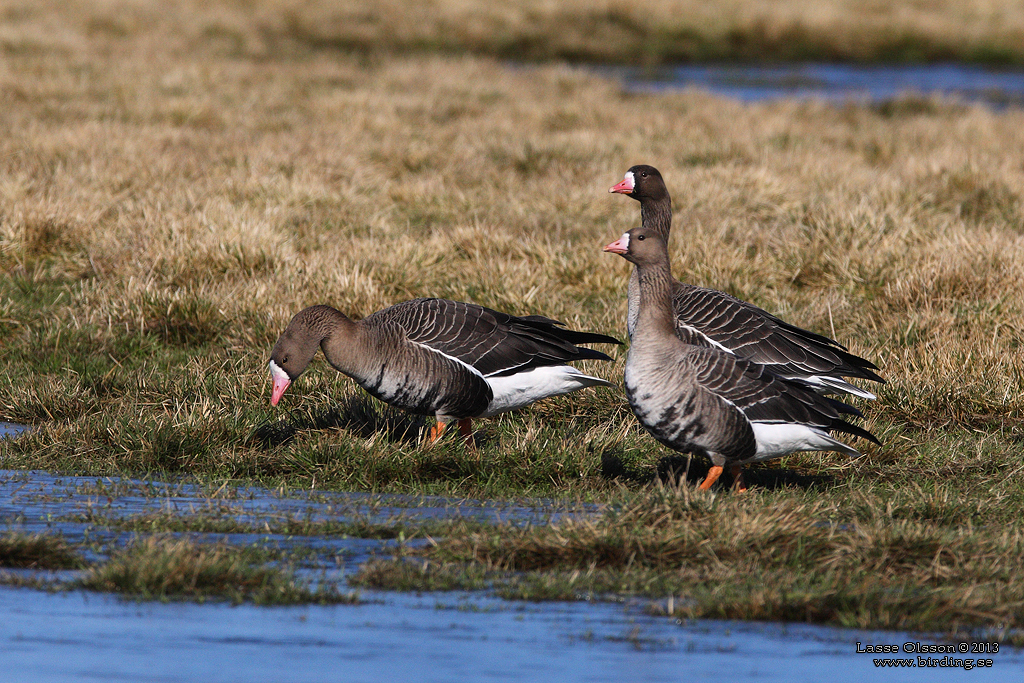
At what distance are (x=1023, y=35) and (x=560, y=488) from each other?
40603 mm

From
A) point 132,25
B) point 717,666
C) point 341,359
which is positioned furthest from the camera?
point 132,25

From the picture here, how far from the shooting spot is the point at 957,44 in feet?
136

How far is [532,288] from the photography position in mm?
10336

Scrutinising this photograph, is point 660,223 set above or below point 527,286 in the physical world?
above

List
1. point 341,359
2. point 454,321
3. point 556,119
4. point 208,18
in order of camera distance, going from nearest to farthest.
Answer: point 341,359, point 454,321, point 556,119, point 208,18

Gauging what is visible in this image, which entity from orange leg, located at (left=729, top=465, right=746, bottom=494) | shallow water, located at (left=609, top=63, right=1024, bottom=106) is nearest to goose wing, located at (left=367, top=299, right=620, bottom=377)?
orange leg, located at (left=729, top=465, right=746, bottom=494)

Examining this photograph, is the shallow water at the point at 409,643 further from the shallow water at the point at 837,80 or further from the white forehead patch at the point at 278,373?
the shallow water at the point at 837,80

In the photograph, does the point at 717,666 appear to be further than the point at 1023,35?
No

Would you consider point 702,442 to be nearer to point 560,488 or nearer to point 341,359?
point 560,488

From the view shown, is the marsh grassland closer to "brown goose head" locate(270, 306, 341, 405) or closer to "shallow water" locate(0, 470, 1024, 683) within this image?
"shallow water" locate(0, 470, 1024, 683)

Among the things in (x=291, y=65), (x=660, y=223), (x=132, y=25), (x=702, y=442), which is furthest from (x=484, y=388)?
(x=132, y=25)

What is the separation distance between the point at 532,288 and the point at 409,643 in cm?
611

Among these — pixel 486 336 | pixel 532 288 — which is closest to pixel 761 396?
pixel 486 336

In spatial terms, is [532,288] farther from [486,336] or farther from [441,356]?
[441,356]
